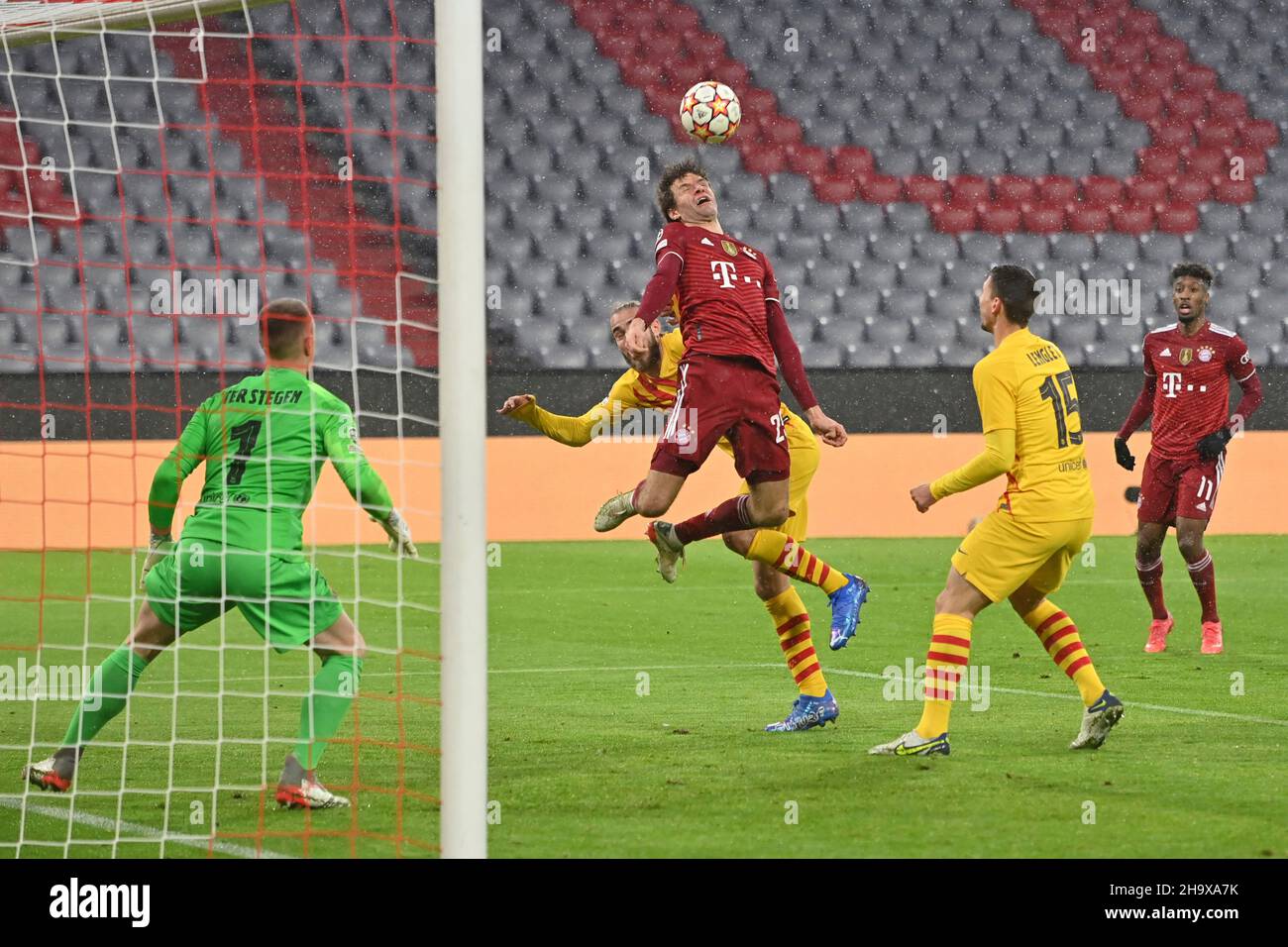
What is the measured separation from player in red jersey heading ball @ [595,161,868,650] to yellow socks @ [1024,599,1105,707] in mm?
938

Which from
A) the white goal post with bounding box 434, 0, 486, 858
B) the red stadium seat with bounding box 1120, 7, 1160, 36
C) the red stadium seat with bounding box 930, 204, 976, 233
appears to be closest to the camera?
the white goal post with bounding box 434, 0, 486, 858

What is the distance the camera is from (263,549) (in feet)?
15.7

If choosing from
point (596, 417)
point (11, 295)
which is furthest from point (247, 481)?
point (11, 295)

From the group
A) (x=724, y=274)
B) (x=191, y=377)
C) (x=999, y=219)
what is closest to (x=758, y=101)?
(x=999, y=219)

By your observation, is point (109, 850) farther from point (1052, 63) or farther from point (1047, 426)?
point (1052, 63)

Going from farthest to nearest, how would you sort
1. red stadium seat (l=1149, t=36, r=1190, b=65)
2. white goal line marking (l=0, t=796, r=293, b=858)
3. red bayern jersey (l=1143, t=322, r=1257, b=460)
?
red stadium seat (l=1149, t=36, r=1190, b=65)
red bayern jersey (l=1143, t=322, r=1257, b=460)
white goal line marking (l=0, t=796, r=293, b=858)

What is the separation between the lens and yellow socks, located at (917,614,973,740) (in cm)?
534

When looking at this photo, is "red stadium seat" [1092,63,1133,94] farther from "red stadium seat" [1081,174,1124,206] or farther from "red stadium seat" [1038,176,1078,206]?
"red stadium seat" [1038,176,1078,206]

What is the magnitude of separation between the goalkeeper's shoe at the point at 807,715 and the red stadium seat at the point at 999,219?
35.6 feet

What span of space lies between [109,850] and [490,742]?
1806mm

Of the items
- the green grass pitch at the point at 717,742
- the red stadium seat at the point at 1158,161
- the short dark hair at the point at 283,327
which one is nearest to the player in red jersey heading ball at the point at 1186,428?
the green grass pitch at the point at 717,742

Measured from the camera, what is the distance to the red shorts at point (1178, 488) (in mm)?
8633
